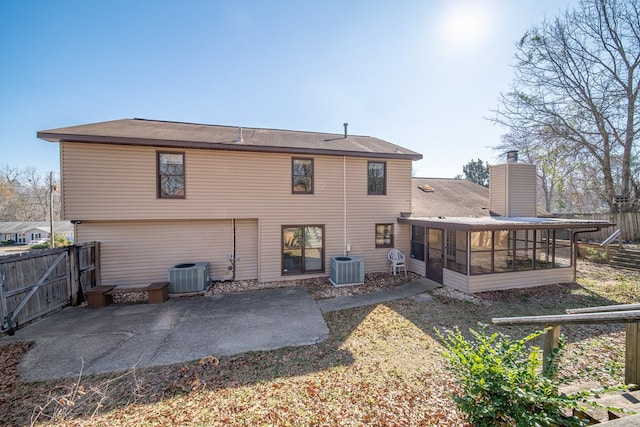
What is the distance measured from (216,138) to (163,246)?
415 cm

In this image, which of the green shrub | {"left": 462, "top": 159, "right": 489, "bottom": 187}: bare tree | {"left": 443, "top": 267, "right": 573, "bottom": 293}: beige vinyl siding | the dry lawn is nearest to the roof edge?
{"left": 443, "top": 267, "right": 573, "bottom": 293}: beige vinyl siding


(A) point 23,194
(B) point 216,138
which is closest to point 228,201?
(B) point 216,138

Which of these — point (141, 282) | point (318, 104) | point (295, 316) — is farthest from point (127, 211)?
point (318, 104)

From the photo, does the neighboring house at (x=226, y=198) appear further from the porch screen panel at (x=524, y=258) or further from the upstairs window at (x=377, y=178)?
the porch screen panel at (x=524, y=258)

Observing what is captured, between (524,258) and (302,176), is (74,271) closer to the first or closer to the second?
(302,176)

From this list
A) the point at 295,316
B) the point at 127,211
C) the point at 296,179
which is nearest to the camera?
the point at 295,316

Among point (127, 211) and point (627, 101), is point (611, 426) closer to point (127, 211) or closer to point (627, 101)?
point (127, 211)

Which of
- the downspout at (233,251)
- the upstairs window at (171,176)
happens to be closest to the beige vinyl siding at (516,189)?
the downspout at (233,251)

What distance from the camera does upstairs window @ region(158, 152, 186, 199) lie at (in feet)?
26.6

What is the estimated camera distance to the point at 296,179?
30.2 feet

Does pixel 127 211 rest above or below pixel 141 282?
above

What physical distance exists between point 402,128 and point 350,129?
3644mm

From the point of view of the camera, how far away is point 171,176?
8.19m

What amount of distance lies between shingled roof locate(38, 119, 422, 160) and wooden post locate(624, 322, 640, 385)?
26.0 ft
